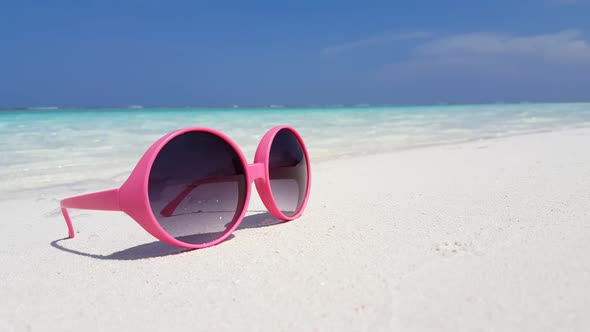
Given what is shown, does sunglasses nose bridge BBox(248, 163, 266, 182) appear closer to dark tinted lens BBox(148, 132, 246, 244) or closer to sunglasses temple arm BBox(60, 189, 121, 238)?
dark tinted lens BBox(148, 132, 246, 244)

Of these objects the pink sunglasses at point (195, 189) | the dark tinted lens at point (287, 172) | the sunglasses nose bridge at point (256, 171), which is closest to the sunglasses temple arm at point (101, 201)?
the pink sunglasses at point (195, 189)

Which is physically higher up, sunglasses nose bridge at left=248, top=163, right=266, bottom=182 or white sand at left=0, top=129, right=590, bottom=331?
sunglasses nose bridge at left=248, top=163, right=266, bottom=182

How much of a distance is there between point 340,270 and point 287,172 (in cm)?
80

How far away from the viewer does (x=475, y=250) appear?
1.24 m

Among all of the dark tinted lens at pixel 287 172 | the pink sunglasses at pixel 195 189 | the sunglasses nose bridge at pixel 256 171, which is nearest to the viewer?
the pink sunglasses at pixel 195 189

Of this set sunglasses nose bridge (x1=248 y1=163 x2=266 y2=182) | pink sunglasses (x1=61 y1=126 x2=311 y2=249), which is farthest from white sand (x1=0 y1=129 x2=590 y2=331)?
sunglasses nose bridge (x1=248 y1=163 x2=266 y2=182)

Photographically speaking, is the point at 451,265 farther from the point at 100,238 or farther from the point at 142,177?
the point at 100,238

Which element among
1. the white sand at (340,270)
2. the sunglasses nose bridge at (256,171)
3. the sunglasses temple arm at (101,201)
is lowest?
the white sand at (340,270)

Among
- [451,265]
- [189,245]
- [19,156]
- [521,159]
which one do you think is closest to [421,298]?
[451,265]

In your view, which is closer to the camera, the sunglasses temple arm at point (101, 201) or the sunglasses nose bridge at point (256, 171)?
the sunglasses temple arm at point (101, 201)

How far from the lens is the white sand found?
93 centimetres

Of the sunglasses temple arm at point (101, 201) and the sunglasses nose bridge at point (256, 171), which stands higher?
the sunglasses nose bridge at point (256, 171)

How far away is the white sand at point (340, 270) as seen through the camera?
93cm

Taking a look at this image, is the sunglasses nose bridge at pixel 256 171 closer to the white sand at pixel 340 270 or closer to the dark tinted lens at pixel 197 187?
the dark tinted lens at pixel 197 187
